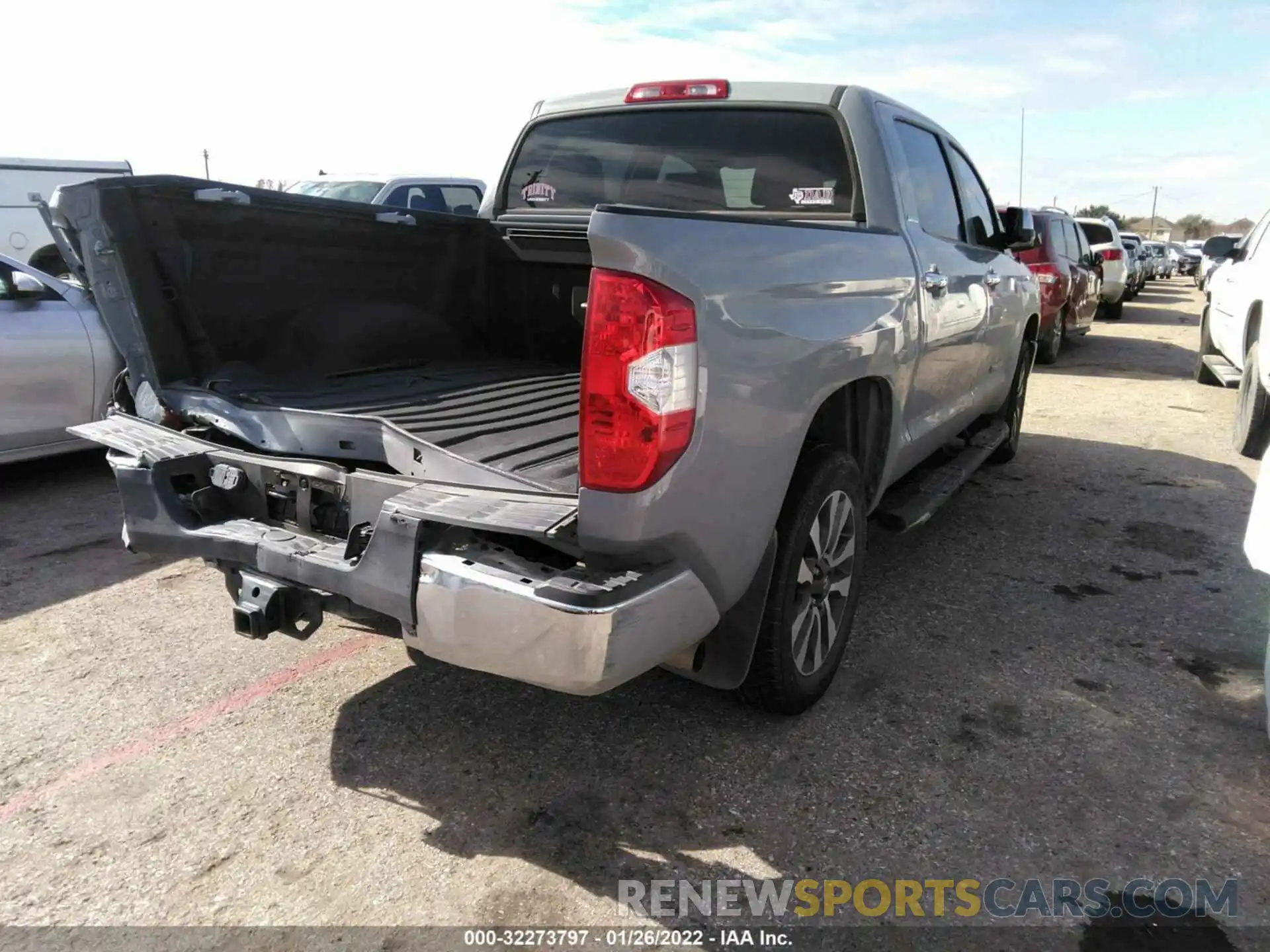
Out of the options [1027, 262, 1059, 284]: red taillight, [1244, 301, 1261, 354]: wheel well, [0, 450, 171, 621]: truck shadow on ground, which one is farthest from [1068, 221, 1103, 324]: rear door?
[0, 450, 171, 621]: truck shadow on ground

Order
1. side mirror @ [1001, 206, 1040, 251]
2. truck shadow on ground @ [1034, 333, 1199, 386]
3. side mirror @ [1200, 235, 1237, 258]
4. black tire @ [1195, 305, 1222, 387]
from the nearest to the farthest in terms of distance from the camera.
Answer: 1. side mirror @ [1001, 206, 1040, 251]
2. side mirror @ [1200, 235, 1237, 258]
3. black tire @ [1195, 305, 1222, 387]
4. truck shadow on ground @ [1034, 333, 1199, 386]

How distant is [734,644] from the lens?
278 cm

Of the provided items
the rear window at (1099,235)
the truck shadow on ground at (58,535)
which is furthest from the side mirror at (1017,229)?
the rear window at (1099,235)

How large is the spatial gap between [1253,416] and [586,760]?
622 cm

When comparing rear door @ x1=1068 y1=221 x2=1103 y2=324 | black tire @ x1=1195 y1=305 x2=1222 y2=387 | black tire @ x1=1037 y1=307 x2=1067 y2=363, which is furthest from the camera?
rear door @ x1=1068 y1=221 x2=1103 y2=324

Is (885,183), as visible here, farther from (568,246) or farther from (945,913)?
(945,913)

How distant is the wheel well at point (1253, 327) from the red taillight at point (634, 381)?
6.86 m

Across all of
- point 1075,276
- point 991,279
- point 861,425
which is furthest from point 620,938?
point 1075,276

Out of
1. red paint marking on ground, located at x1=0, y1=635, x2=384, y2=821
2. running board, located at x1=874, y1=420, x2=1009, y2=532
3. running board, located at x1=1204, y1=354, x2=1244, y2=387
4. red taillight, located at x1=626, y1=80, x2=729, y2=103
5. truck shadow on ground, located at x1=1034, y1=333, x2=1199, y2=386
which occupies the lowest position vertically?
red paint marking on ground, located at x1=0, y1=635, x2=384, y2=821

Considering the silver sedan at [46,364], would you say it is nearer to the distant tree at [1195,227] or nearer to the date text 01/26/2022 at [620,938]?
the date text 01/26/2022 at [620,938]

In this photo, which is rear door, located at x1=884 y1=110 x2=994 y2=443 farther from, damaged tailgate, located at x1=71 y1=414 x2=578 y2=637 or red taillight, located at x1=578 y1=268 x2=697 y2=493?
damaged tailgate, located at x1=71 y1=414 x2=578 y2=637

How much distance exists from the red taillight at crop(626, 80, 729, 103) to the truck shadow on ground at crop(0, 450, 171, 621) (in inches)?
115

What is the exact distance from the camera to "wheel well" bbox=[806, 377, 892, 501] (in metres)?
Result: 3.16

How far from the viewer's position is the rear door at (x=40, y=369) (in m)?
5.56
